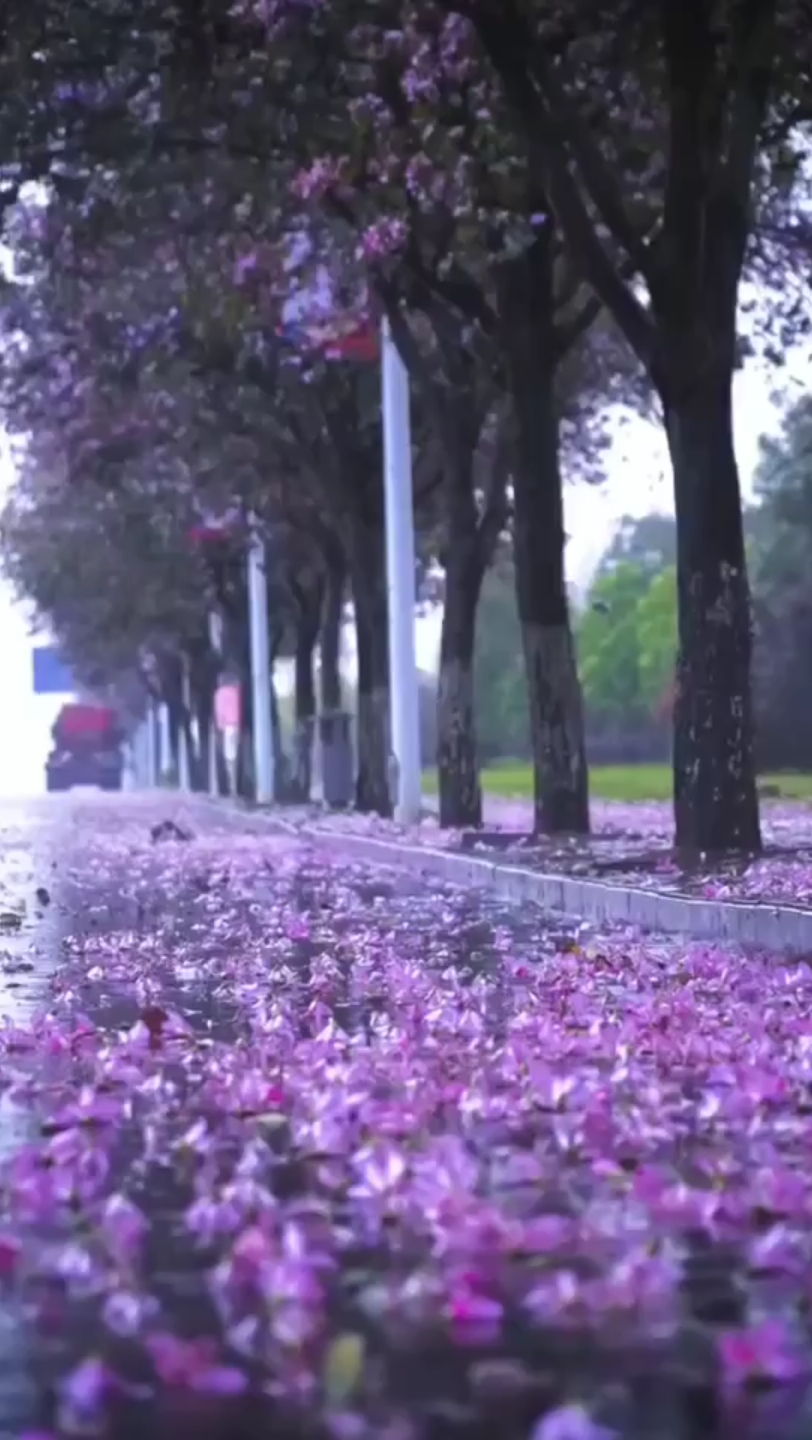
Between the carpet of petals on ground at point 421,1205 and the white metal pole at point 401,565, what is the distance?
2136 centimetres

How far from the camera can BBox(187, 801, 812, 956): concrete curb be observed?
1202 centimetres

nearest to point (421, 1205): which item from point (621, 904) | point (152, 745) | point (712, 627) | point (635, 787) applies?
point (621, 904)

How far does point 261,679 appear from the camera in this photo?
54.4 m

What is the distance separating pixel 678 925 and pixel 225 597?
4449 centimetres

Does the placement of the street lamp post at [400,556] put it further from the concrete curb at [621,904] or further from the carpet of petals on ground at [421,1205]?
the carpet of petals on ground at [421,1205]

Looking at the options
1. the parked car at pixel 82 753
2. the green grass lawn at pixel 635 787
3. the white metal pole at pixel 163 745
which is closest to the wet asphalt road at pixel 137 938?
the green grass lawn at pixel 635 787

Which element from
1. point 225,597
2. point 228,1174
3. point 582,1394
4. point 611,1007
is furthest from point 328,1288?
point 225,597

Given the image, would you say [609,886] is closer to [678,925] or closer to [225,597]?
[678,925]

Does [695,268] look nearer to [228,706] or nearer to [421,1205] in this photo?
[421,1205]

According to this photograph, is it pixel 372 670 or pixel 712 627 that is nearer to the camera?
pixel 712 627

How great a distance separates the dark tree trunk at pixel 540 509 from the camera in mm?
22938

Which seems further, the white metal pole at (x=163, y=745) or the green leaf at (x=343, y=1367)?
the white metal pole at (x=163, y=745)

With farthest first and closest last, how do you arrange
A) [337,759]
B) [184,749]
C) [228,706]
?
Result: [184,749] → [228,706] → [337,759]

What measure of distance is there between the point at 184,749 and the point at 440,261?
66.3 metres
